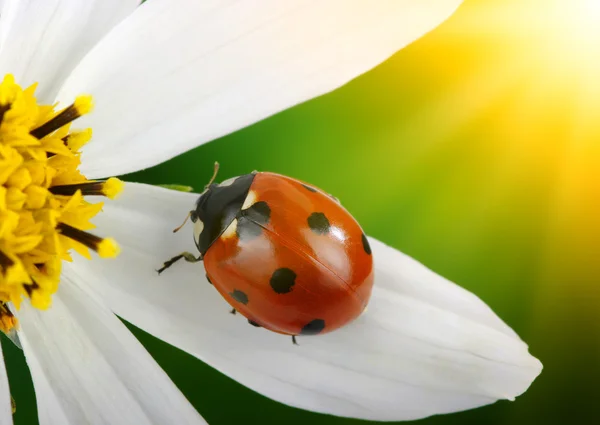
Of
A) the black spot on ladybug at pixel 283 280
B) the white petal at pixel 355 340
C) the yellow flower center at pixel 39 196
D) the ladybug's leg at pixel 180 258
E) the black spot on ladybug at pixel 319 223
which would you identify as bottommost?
the white petal at pixel 355 340

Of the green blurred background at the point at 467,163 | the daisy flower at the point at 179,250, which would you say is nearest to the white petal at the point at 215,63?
the daisy flower at the point at 179,250

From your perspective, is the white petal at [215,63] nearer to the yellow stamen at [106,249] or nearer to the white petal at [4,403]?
the yellow stamen at [106,249]

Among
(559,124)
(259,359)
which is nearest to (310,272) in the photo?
(259,359)

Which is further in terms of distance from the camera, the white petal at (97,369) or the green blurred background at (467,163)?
the green blurred background at (467,163)

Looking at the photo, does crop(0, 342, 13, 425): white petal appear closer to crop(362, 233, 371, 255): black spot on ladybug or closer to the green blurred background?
the green blurred background

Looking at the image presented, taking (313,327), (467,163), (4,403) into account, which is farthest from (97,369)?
(467,163)

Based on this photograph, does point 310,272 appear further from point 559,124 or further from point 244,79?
point 559,124
